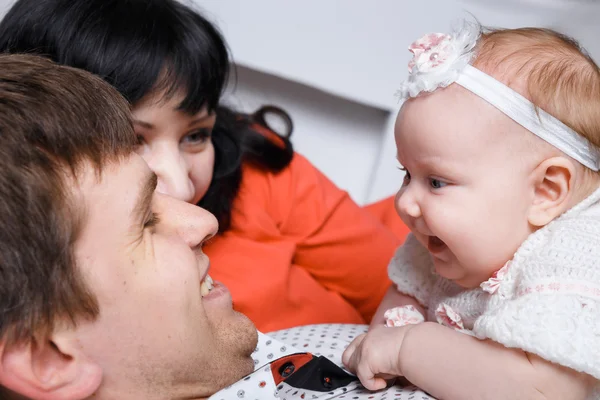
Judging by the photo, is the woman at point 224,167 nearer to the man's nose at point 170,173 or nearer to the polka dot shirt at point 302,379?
the man's nose at point 170,173

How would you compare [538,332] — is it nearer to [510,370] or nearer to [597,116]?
[510,370]

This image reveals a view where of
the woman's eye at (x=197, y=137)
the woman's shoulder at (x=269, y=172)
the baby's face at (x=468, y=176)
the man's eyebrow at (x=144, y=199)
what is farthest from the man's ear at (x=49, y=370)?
the woman's shoulder at (x=269, y=172)

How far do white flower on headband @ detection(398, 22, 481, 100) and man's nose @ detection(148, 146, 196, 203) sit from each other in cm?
52

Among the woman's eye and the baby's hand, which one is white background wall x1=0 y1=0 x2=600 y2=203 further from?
the baby's hand

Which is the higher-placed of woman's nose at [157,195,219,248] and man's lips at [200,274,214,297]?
woman's nose at [157,195,219,248]

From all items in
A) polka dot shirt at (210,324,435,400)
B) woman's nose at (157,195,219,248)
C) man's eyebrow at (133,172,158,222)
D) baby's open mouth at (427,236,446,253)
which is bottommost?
polka dot shirt at (210,324,435,400)

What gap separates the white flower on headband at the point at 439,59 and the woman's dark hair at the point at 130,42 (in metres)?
0.53

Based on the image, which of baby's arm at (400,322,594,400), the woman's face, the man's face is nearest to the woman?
the woman's face

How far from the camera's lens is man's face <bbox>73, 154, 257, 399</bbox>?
1007mm

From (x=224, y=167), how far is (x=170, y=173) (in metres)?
0.40

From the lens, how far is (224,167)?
6.09 feet

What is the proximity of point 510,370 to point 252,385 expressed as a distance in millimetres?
421

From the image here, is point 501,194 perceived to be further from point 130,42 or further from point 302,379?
point 130,42

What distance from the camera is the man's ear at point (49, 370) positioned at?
95 cm
